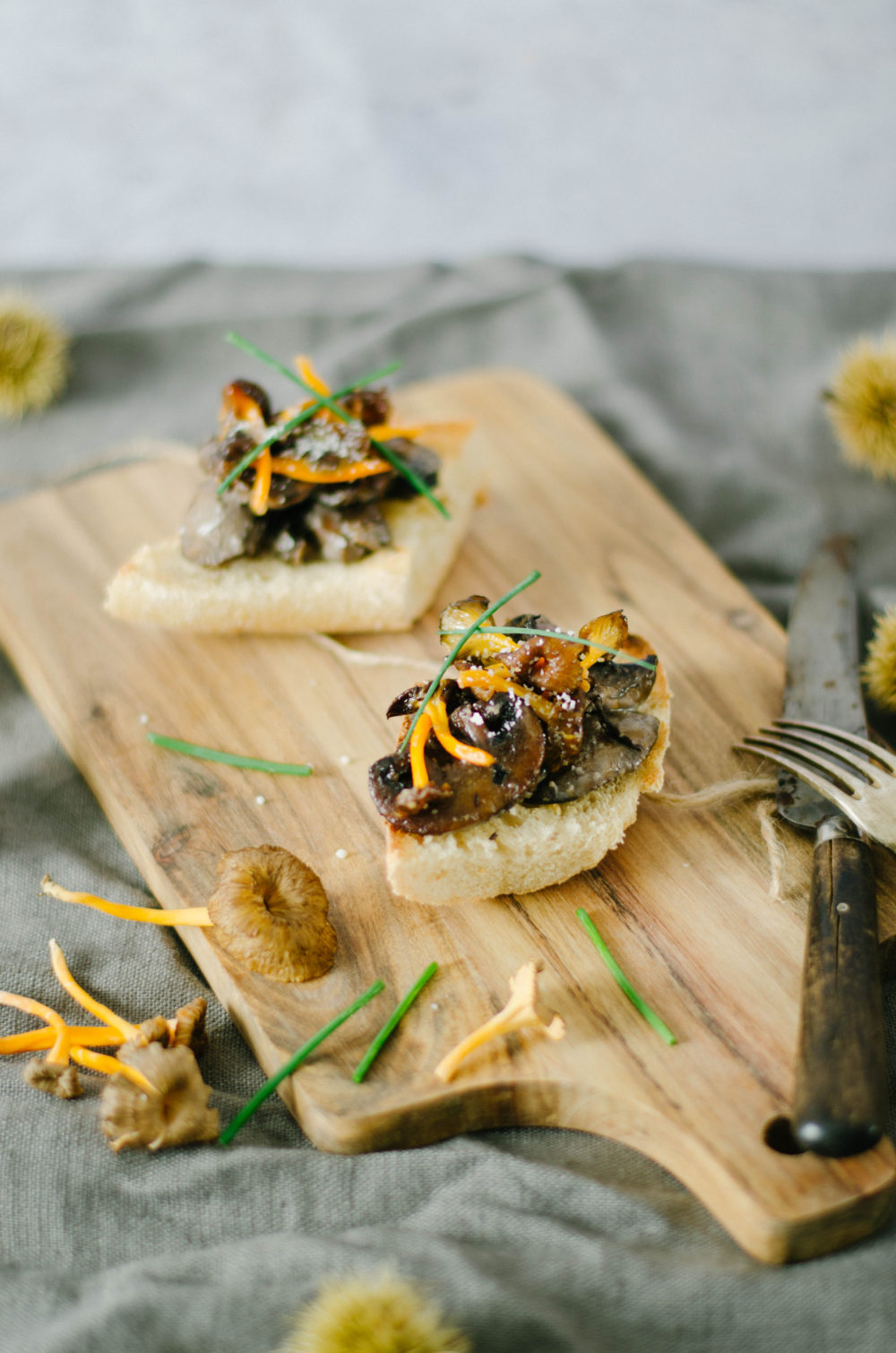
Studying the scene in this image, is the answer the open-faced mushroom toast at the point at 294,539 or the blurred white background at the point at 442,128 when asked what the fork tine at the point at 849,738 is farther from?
the blurred white background at the point at 442,128

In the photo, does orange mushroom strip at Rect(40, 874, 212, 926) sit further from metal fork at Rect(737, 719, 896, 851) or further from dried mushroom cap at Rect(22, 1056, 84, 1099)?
metal fork at Rect(737, 719, 896, 851)

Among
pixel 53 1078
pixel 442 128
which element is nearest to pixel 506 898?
pixel 53 1078

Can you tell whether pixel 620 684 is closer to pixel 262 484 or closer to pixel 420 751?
pixel 420 751

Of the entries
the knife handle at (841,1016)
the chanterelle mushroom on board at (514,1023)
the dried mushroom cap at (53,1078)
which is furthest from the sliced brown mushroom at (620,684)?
the dried mushroom cap at (53,1078)

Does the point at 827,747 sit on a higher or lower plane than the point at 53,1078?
higher

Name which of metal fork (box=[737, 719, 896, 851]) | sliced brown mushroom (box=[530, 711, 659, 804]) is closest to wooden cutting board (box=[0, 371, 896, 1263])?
metal fork (box=[737, 719, 896, 851])
